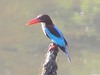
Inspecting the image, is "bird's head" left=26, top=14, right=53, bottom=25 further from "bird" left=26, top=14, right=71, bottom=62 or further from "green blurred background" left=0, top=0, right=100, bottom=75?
"green blurred background" left=0, top=0, right=100, bottom=75

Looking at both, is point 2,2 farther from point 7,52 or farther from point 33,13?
point 7,52

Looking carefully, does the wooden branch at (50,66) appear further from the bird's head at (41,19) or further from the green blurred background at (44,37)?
the green blurred background at (44,37)

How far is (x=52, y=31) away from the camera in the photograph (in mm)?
4480

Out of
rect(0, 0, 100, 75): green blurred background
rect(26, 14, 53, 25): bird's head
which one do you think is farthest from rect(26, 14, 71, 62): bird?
rect(0, 0, 100, 75): green blurred background

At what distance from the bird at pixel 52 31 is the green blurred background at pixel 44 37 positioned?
7.22 meters

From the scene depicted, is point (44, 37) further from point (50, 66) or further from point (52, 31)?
point (50, 66)

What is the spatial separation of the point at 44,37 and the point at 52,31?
10435 mm

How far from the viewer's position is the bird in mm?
4156

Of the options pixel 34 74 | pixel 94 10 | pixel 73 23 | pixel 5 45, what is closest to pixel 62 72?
pixel 34 74

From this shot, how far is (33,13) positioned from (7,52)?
3434 millimetres

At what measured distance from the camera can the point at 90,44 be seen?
15.1m

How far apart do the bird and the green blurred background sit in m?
7.22

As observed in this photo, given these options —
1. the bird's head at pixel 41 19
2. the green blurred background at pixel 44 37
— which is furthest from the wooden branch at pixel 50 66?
the green blurred background at pixel 44 37

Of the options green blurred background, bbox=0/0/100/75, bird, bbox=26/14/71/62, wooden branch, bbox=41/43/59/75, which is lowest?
green blurred background, bbox=0/0/100/75
